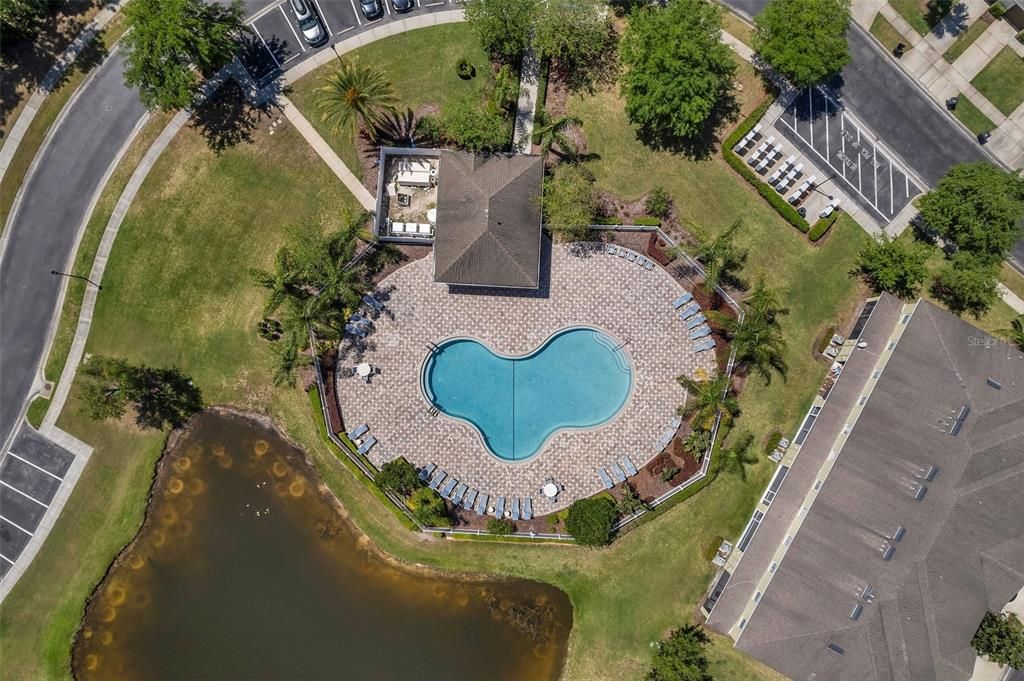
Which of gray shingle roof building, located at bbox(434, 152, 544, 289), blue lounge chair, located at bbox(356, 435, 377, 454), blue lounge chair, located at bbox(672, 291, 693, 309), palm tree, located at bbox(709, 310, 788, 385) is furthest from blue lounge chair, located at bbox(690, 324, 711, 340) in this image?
blue lounge chair, located at bbox(356, 435, 377, 454)

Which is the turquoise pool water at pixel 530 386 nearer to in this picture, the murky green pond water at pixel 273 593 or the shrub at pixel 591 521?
the shrub at pixel 591 521

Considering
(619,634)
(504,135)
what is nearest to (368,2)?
(504,135)

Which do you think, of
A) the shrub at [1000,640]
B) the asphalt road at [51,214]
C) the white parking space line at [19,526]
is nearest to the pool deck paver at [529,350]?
the asphalt road at [51,214]

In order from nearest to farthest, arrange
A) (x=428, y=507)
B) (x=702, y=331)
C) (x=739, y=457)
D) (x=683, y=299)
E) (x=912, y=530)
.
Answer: (x=912, y=530)
(x=428, y=507)
(x=739, y=457)
(x=683, y=299)
(x=702, y=331)

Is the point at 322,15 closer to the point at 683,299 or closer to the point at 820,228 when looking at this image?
the point at 683,299

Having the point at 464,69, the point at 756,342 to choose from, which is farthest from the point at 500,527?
the point at 464,69

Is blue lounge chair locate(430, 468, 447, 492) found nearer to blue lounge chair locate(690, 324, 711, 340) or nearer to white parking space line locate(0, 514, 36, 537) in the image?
blue lounge chair locate(690, 324, 711, 340)

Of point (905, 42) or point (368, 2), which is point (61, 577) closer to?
point (368, 2)
